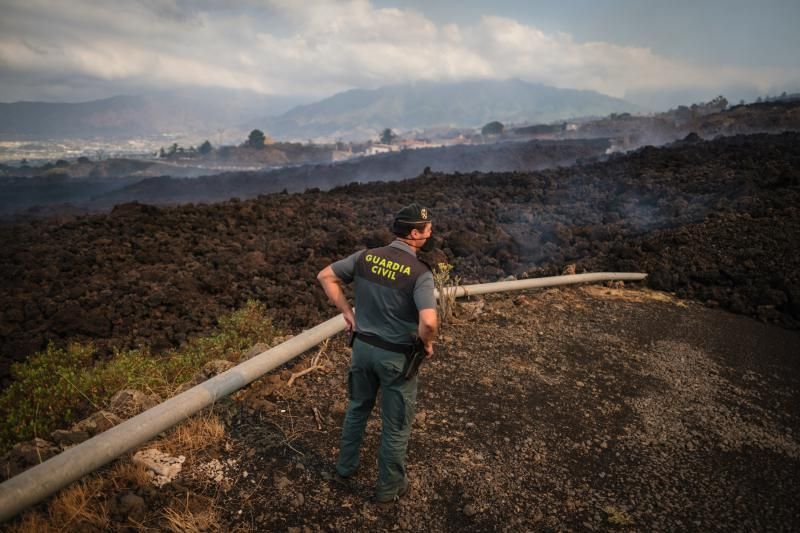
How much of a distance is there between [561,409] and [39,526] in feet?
15.4

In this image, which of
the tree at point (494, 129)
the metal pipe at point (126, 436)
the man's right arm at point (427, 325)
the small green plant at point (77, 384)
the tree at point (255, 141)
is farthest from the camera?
the tree at point (494, 129)

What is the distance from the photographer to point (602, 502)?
3928 mm

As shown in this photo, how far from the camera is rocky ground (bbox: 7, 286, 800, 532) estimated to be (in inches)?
145

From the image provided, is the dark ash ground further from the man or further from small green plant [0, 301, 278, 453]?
small green plant [0, 301, 278, 453]

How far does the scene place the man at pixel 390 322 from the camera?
334cm

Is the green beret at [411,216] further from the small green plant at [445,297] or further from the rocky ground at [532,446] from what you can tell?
the small green plant at [445,297]

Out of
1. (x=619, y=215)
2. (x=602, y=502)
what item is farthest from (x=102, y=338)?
(x=619, y=215)

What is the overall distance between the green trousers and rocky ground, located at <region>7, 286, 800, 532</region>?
1.10 ft

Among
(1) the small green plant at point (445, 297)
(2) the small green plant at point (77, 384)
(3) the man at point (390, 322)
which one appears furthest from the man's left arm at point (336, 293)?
(1) the small green plant at point (445, 297)

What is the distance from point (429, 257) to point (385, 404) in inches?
362

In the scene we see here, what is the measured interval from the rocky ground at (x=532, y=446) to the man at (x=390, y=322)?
73 centimetres

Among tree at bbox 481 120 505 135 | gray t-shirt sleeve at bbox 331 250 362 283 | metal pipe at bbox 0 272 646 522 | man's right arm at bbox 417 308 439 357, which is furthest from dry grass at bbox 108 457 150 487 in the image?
tree at bbox 481 120 505 135

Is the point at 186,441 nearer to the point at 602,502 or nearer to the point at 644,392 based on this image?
the point at 602,502

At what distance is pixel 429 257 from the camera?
1254 cm
